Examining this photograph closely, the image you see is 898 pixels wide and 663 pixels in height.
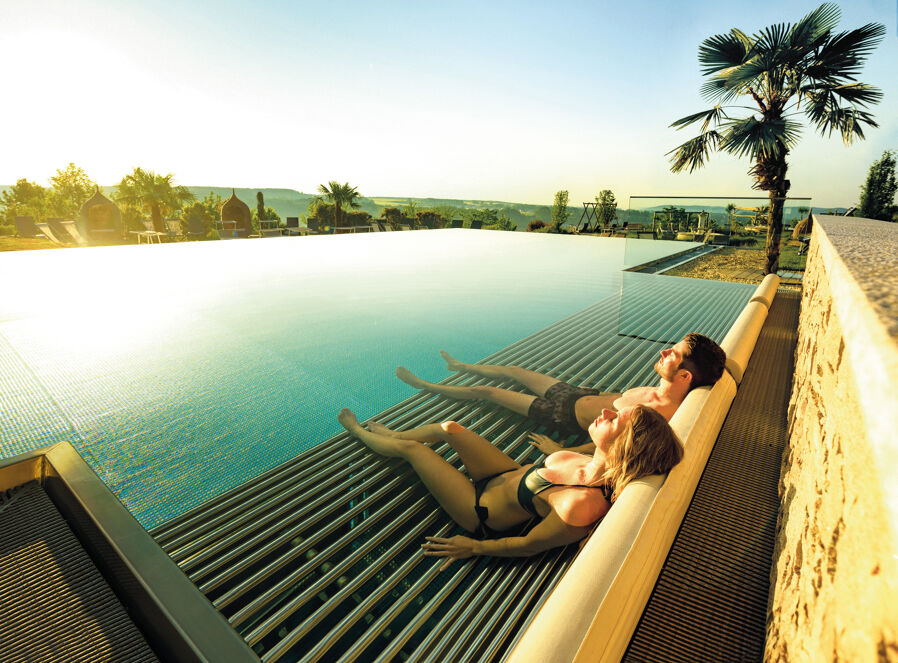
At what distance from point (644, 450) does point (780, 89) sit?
25.7 ft

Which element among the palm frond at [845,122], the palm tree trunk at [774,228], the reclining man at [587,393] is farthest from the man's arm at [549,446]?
the palm frond at [845,122]

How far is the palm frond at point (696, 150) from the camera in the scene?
22.1 feet

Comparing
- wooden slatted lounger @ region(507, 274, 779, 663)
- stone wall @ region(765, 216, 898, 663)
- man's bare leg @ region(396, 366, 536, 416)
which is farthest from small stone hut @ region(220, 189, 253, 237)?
stone wall @ region(765, 216, 898, 663)

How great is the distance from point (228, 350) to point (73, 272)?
459cm

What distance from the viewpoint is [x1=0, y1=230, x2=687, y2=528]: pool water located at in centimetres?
245

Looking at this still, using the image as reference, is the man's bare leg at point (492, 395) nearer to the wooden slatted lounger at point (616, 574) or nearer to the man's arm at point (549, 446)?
the man's arm at point (549, 446)

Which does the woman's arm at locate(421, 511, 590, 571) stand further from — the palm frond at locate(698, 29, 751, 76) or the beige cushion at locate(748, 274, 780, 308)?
the palm frond at locate(698, 29, 751, 76)

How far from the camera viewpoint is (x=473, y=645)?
3.71 ft

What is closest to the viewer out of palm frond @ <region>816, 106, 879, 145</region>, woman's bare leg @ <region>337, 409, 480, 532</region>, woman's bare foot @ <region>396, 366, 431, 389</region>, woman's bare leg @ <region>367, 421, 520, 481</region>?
woman's bare leg @ <region>337, 409, 480, 532</region>

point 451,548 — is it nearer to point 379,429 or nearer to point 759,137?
point 379,429

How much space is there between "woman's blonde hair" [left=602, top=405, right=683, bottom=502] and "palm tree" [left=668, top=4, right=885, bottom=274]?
20.5 feet

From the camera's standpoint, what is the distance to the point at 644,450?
3.93ft

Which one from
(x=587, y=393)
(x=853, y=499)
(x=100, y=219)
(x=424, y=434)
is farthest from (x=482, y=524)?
(x=100, y=219)

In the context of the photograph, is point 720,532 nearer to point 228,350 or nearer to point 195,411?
point 195,411
